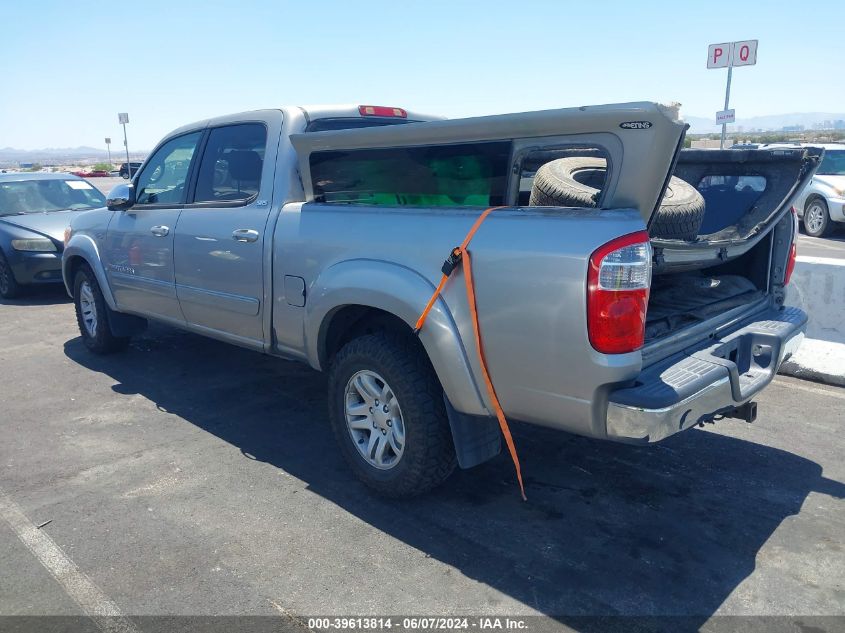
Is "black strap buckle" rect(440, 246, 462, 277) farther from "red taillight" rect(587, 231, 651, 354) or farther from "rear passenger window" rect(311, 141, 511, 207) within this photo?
"red taillight" rect(587, 231, 651, 354)

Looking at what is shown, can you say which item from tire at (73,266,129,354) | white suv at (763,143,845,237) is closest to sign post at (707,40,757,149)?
white suv at (763,143,845,237)

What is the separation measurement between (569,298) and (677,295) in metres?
1.50

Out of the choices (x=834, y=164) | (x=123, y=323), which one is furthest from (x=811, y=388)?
(x=834, y=164)

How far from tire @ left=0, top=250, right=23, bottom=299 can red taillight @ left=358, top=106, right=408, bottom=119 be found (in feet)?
21.2

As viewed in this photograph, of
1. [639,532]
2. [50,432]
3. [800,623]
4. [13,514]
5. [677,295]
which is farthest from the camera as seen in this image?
[50,432]

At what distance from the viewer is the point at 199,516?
12.1 ft

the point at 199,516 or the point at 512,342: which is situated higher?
the point at 512,342

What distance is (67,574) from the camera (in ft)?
10.5

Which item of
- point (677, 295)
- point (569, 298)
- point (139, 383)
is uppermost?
point (569, 298)

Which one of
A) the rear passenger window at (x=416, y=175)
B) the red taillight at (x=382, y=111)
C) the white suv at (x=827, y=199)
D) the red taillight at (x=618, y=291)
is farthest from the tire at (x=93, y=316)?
the white suv at (x=827, y=199)

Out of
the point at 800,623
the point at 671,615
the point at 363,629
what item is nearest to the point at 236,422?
the point at 363,629

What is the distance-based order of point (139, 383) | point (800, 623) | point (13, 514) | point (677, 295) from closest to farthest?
1. point (800, 623)
2. point (13, 514)
3. point (677, 295)
4. point (139, 383)

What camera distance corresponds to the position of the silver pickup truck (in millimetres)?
2893

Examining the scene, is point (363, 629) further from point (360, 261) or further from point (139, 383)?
point (139, 383)
